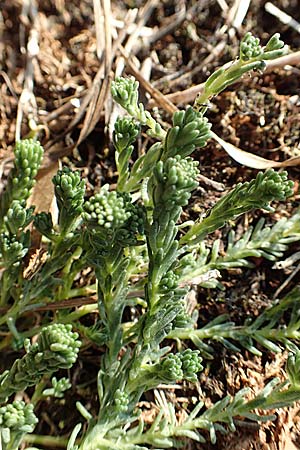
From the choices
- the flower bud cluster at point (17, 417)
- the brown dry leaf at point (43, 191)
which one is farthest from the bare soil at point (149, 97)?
the flower bud cluster at point (17, 417)

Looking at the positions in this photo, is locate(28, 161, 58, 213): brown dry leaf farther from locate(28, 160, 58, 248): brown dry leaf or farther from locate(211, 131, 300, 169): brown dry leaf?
locate(211, 131, 300, 169): brown dry leaf

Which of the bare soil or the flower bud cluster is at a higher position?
the bare soil

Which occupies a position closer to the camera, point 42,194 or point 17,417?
point 17,417

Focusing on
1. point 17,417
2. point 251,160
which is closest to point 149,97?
point 251,160

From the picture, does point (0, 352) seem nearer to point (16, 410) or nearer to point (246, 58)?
point (16, 410)

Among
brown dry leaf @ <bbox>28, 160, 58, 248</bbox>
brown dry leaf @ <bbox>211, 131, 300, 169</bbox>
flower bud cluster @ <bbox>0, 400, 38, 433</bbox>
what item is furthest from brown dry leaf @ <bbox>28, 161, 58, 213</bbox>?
flower bud cluster @ <bbox>0, 400, 38, 433</bbox>

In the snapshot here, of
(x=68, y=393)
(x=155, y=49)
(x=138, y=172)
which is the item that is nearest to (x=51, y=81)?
(x=155, y=49)

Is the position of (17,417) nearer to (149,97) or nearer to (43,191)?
(43,191)

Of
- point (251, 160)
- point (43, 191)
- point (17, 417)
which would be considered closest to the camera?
point (17, 417)
